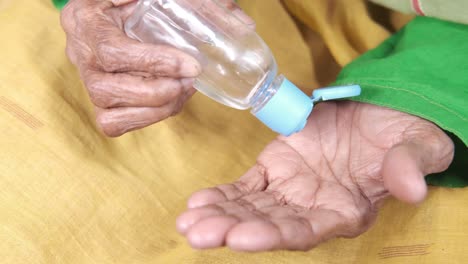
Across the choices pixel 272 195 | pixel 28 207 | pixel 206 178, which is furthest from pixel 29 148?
pixel 272 195

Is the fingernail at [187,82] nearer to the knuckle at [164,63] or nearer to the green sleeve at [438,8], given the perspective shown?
the knuckle at [164,63]

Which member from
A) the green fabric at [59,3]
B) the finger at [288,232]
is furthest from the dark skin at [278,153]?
the green fabric at [59,3]

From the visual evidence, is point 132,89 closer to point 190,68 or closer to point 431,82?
point 190,68

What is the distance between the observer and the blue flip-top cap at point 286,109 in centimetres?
62

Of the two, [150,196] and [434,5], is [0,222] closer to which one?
[150,196]

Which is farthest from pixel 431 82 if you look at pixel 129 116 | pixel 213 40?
pixel 129 116

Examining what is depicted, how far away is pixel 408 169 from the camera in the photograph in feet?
1.74

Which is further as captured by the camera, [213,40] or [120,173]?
[120,173]

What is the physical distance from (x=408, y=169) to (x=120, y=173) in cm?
43

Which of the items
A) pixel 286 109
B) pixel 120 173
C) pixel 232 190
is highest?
pixel 286 109

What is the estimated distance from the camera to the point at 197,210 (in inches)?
22.4

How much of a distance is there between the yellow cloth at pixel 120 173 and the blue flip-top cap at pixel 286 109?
0.19 m

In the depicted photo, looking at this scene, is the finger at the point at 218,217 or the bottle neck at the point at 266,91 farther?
the bottle neck at the point at 266,91

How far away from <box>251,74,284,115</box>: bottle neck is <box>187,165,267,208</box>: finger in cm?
8
